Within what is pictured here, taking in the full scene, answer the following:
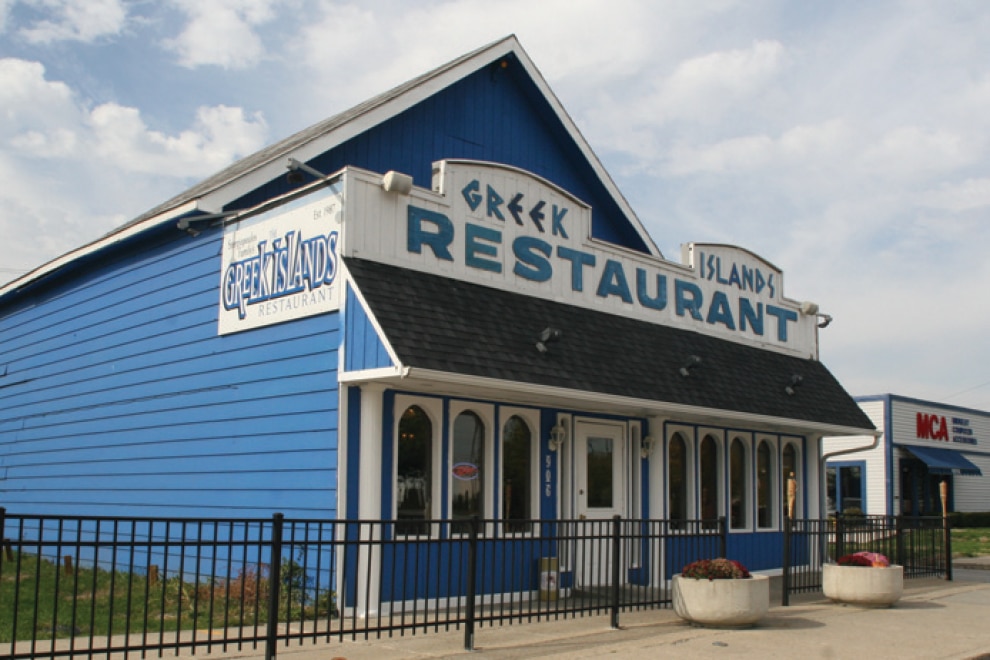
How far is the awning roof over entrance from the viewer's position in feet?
117

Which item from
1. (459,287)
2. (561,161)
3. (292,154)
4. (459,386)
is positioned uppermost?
(561,161)

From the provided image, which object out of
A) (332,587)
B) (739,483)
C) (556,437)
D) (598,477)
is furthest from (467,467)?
(739,483)

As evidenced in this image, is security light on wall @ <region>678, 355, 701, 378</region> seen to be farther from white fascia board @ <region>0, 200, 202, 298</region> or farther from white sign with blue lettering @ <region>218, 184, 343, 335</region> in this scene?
white fascia board @ <region>0, 200, 202, 298</region>

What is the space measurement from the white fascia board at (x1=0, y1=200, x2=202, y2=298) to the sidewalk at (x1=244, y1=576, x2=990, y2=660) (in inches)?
258

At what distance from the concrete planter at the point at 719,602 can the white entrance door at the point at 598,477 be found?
9.34 ft

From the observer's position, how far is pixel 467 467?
12.1 m

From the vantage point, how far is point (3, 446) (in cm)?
1800

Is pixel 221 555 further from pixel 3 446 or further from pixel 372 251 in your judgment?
pixel 3 446

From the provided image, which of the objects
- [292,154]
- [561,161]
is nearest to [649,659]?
[292,154]

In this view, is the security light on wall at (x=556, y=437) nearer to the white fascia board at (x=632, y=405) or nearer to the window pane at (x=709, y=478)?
the white fascia board at (x=632, y=405)

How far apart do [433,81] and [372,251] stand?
4679mm

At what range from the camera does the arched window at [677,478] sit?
15.6 meters

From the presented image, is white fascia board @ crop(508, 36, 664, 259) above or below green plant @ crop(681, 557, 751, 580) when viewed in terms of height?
above

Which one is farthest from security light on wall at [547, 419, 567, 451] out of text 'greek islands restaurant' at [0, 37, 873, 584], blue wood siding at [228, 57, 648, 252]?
blue wood siding at [228, 57, 648, 252]
